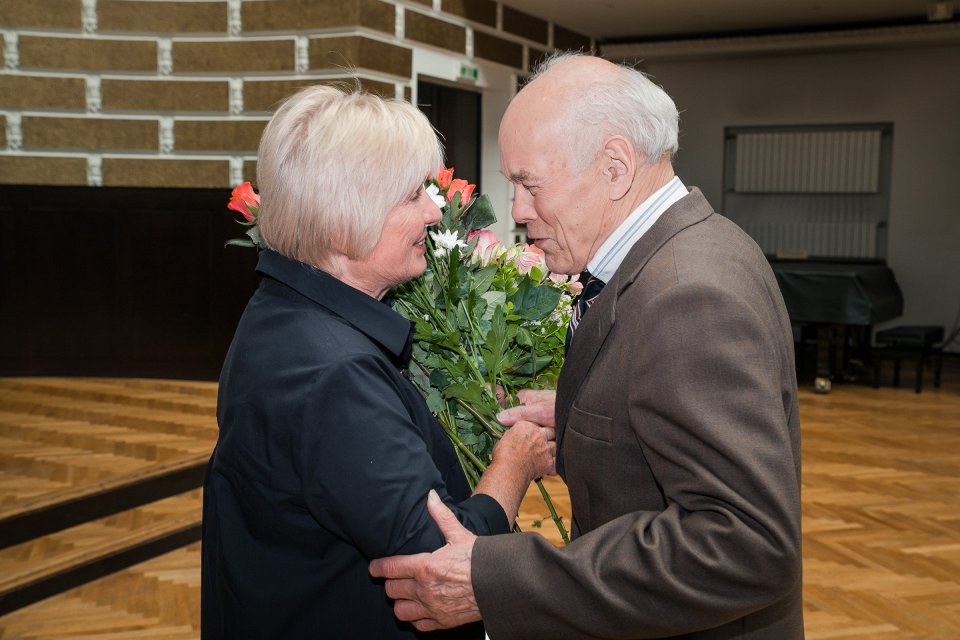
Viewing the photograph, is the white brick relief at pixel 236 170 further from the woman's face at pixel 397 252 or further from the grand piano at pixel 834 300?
the woman's face at pixel 397 252

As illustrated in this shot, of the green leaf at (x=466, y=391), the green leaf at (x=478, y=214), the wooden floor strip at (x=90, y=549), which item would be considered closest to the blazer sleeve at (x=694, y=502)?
the green leaf at (x=466, y=391)

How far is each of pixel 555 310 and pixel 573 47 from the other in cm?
972

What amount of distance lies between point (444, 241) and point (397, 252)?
159mm

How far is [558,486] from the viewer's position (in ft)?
16.8

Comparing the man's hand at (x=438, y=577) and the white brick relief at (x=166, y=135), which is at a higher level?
the white brick relief at (x=166, y=135)

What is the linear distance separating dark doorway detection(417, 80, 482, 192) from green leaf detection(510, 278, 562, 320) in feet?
23.5

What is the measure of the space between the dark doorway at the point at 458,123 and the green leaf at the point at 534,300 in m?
7.18

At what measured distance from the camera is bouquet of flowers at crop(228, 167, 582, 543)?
1.63 metres

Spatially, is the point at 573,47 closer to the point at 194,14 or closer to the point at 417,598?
the point at 194,14

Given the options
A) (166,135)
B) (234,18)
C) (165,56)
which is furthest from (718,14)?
(166,135)

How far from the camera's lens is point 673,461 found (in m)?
1.11

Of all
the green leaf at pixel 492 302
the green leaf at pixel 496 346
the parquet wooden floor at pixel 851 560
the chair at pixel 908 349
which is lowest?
the parquet wooden floor at pixel 851 560

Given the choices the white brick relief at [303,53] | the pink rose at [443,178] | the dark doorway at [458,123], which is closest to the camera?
the pink rose at [443,178]

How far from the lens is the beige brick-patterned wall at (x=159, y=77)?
7.05 m
